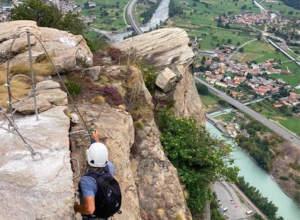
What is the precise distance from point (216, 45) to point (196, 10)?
29.5m

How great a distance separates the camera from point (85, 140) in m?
5.71

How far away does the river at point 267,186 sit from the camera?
3147cm

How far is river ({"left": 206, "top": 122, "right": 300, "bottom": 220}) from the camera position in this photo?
3147 centimetres

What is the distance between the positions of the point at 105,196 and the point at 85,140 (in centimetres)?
233

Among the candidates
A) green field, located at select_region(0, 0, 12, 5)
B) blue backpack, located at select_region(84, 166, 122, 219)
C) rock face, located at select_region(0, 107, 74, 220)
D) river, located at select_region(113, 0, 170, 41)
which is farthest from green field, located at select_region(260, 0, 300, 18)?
blue backpack, located at select_region(84, 166, 122, 219)

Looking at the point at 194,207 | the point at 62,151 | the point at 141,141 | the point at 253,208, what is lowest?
the point at 253,208

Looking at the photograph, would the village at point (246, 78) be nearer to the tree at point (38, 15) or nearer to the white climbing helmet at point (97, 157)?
the tree at point (38, 15)

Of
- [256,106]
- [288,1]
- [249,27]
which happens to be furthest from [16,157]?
[288,1]

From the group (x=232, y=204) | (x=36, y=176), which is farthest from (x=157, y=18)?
(x=36, y=176)

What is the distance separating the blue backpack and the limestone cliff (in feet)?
1.59

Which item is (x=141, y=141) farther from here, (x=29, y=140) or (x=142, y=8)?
(x=142, y=8)

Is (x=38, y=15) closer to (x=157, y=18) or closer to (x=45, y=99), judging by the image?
(x=45, y=99)

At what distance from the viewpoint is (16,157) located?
438 cm

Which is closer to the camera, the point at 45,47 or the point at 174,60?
the point at 45,47
